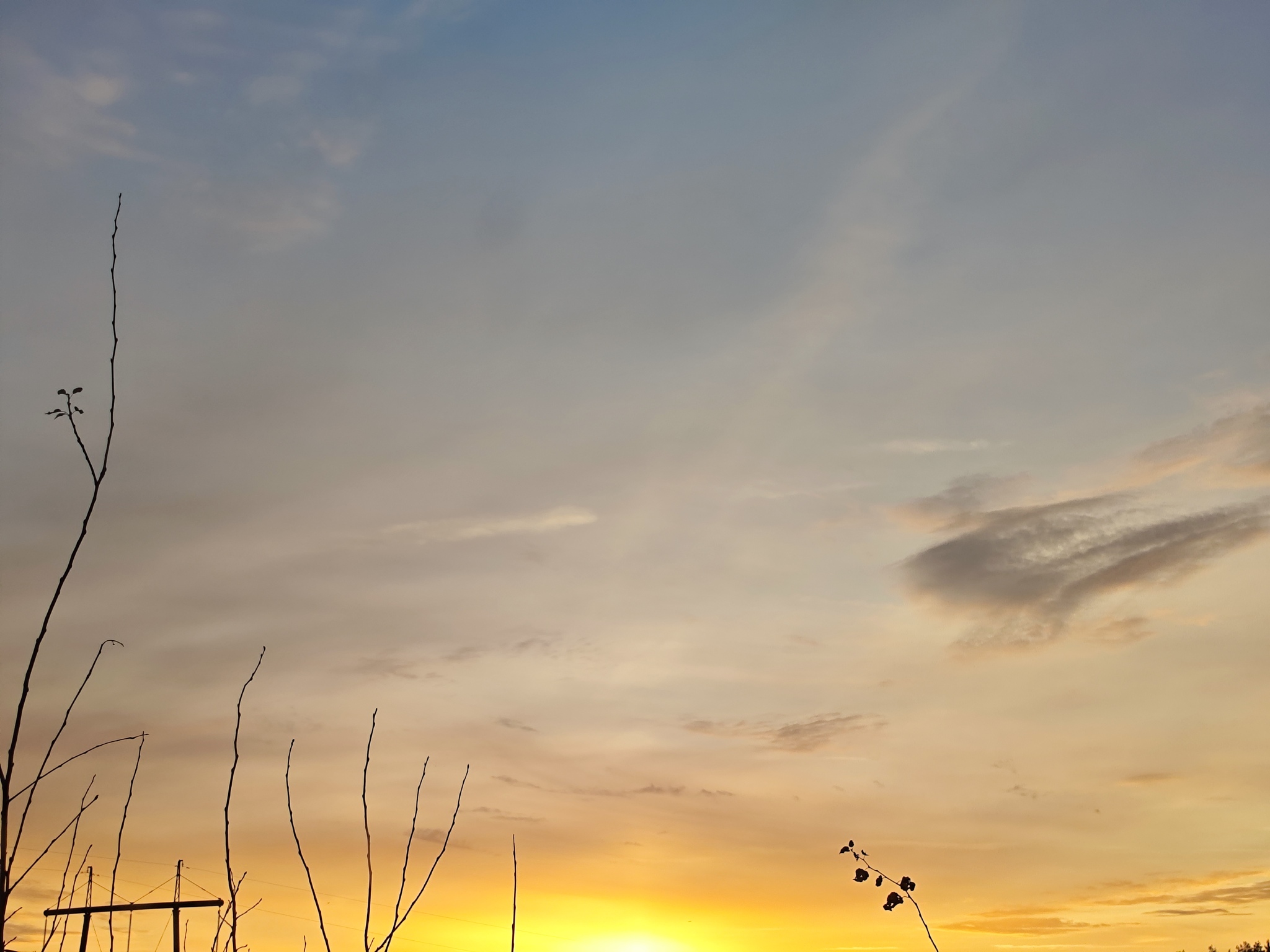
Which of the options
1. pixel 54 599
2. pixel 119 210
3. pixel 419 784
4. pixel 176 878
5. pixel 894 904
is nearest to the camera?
pixel 54 599

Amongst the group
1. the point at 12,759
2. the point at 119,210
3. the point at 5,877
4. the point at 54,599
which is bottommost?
the point at 5,877

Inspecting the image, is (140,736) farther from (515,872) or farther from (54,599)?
(515,872)

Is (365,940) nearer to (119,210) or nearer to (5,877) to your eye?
(5,877)

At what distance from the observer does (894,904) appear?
948 cm

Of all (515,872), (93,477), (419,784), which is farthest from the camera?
(515,872)

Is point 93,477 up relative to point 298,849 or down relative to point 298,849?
up

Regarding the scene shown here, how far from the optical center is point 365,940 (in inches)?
244

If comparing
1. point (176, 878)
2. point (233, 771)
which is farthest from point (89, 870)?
point (233, 771)

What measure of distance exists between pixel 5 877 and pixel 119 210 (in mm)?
2738

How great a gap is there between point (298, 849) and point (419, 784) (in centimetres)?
89

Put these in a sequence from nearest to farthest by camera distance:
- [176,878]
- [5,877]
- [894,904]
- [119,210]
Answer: [5,877] < [119,210] < [894,904] < [176,878]

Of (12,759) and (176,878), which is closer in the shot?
(12,759)

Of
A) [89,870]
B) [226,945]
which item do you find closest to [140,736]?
[226,945]

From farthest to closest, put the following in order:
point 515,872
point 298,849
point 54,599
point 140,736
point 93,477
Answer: point 515,872 < point 298,849 < point 140,736 < point 93,477 < point 54,599
